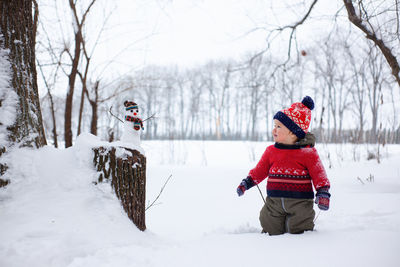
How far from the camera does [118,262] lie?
45.5 inches

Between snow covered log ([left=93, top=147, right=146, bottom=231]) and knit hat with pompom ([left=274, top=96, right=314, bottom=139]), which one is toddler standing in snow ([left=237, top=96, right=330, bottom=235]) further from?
snow covered log ([left=93, top=147, right=146, bottom=231])

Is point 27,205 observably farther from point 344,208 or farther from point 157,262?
point 344,208

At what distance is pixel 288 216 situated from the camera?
69.0 inches

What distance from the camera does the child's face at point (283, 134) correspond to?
5.76 ft

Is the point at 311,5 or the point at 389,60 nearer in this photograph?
the point at 389,60

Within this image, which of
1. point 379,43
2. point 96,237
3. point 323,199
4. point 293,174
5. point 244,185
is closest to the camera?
point 96,237

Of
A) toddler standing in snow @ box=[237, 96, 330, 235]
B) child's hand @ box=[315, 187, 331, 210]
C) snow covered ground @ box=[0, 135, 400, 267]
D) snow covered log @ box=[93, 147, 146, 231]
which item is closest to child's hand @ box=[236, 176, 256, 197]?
toddler standing in snow @ box=[237, 96, 330, 235]

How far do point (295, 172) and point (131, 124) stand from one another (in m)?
2.05

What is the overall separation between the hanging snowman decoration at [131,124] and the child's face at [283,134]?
71.9 inches

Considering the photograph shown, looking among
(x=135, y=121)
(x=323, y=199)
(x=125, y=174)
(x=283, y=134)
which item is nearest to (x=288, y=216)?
(x=323, y=199)

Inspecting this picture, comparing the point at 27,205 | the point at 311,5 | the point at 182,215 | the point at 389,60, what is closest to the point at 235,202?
the point at 182,215

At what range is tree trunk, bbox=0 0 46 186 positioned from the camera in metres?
1.51

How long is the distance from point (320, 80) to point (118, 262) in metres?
24.2

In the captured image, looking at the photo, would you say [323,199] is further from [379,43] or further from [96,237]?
[379,43]
